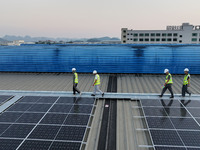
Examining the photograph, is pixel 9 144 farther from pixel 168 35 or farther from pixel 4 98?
pixel 168 35

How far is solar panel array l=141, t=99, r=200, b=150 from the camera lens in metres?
5.44

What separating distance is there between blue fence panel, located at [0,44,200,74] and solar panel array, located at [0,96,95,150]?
27.9ft

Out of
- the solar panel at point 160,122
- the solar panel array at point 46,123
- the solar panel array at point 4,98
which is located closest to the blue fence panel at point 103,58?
the solar panel array at point 4,98

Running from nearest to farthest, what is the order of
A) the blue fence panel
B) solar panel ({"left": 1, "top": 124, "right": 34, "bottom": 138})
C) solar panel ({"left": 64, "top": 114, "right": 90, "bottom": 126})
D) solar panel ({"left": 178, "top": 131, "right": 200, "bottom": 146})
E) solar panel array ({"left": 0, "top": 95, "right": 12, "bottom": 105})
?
solar panel ({"left": 178, "top": 131, "right": 200, "bottom": 146}) → solar panel ({"left": 1, "top": 124, "right": 34, "bottom": 138}) → solar panel ({"left": 64, "top": 114, "right": 90, "bottom": 126}) → solar panel array ({"left": 0, "top": 95, "right": 12, "bottom": 105}) → the blue fence panel

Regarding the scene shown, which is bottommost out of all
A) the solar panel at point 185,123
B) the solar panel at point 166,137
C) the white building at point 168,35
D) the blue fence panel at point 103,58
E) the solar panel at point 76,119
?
the solar panel at point 166,137

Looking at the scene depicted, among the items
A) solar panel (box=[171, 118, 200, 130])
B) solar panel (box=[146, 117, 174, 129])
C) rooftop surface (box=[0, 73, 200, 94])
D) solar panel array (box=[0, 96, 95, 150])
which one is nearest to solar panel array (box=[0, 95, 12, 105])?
solar panel array (box=[0, 96, 95, 150])

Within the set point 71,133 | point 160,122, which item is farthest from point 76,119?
point 160,122

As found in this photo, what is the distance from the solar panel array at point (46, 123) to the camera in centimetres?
550

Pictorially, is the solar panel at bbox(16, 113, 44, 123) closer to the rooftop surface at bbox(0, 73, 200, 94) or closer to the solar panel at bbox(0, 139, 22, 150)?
the solar panel at bbox(0, 139, 22, 150)

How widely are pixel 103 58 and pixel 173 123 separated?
11.7 metres

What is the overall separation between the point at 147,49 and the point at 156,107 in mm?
10504

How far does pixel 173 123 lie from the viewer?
665 centimetres

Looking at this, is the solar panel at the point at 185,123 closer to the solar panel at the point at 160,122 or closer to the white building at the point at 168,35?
the solar panel at the point at 160,122

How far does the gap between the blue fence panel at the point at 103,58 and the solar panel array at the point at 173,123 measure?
26.9ft
